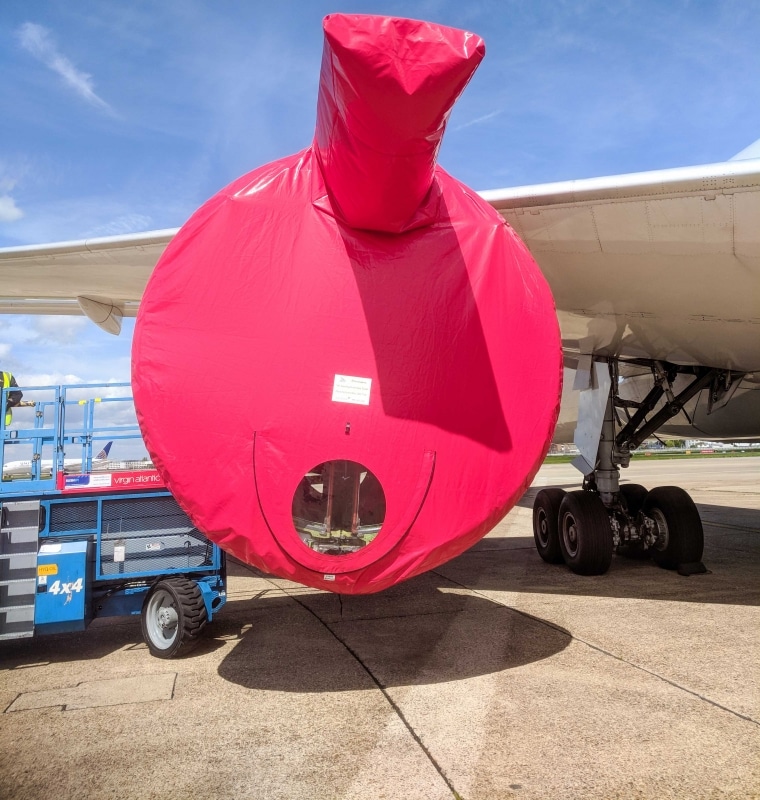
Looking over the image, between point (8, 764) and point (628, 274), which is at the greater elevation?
point (628, 274)

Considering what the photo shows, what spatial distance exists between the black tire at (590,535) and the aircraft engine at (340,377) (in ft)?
13.8

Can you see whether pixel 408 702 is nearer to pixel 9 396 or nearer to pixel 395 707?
pixel 395 707

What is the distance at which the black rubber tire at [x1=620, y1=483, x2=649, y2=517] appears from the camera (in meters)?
7.64

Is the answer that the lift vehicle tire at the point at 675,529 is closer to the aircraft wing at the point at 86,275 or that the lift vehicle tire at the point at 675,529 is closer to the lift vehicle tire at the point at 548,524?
the lift vehicle tire at the point at 548,524

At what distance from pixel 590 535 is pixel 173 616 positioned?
440 cm

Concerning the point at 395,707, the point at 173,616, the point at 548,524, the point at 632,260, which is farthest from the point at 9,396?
the point at 548,524

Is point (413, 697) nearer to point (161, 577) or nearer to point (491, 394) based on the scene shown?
point (491, 394)

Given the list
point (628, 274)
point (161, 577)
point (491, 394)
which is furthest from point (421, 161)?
point (161, 577)

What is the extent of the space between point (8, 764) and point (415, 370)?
259cm

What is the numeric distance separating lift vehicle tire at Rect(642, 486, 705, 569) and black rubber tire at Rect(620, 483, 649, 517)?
0.22 meters

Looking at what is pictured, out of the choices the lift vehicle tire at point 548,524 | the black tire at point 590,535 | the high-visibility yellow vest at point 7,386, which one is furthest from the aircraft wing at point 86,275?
the lift vehicle tire at point 548,524

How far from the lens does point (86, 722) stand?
135 inches

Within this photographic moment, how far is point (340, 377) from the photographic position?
3059 millimetres

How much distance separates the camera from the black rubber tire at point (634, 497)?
7641 millimetres
